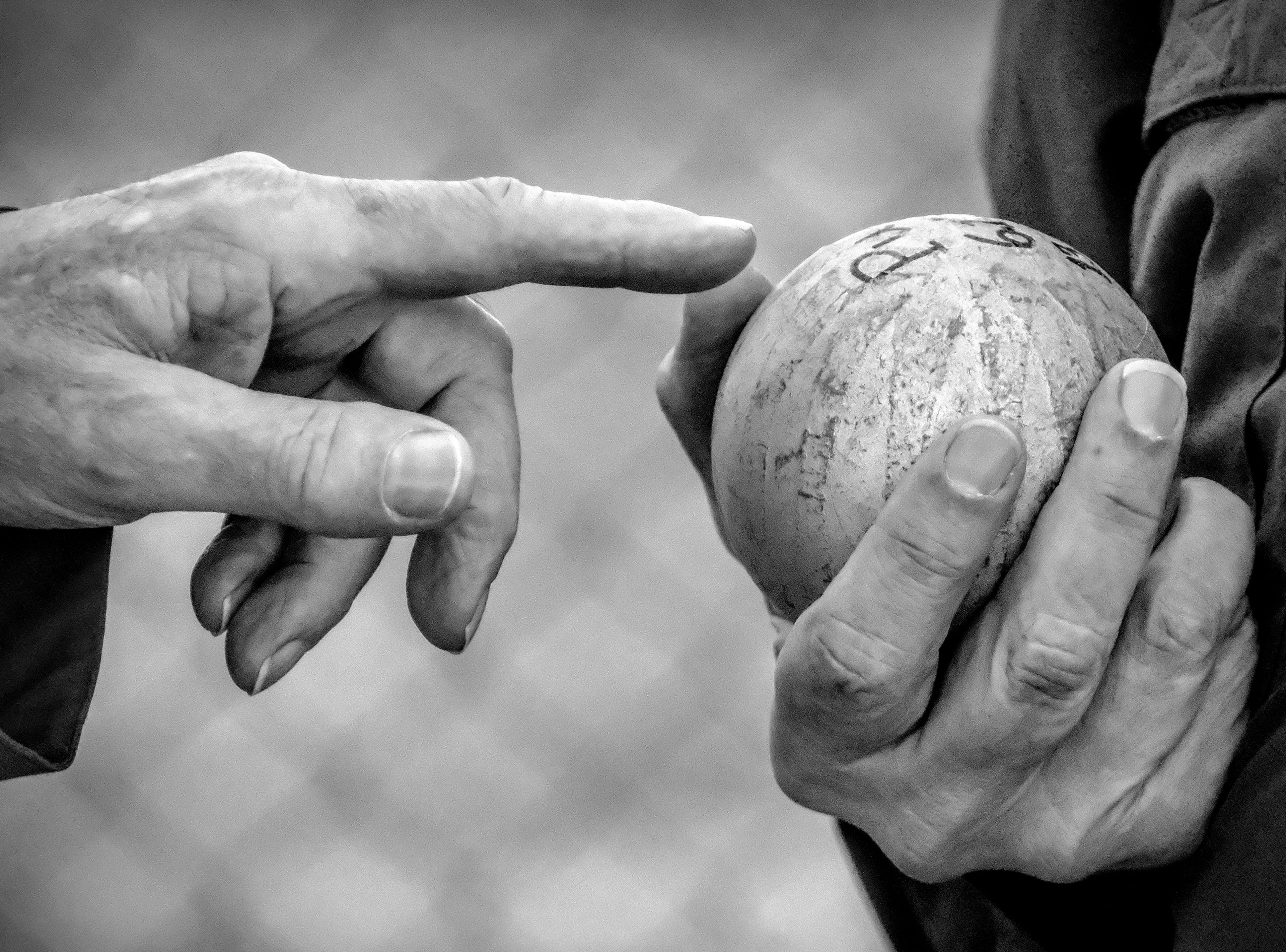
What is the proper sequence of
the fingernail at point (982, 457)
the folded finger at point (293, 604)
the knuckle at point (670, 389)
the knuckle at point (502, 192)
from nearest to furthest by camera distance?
the fingernail at point (982, 457), the knuckle at point (502, 192), the folded finger at point (293, 604), the knuckle at point (670, 389)

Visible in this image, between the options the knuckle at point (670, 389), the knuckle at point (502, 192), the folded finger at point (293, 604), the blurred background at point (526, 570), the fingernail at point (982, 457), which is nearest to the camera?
the fingernail at point (982, 457)

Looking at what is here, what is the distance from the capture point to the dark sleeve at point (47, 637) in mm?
1053

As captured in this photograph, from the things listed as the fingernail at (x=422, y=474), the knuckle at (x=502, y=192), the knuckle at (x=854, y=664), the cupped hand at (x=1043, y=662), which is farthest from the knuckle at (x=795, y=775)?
the knuckle at (x=502, y=192)

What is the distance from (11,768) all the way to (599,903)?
5.39ft

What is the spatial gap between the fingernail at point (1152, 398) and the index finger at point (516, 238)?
1.04ft

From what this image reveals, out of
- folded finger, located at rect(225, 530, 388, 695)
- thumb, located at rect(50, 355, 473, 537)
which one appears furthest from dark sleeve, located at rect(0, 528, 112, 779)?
thumb, located at rect(50, 355, 473, 537)

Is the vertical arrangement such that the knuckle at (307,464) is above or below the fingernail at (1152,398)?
above

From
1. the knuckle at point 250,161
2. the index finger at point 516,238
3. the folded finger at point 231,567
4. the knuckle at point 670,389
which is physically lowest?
the knuckle at point 670,389

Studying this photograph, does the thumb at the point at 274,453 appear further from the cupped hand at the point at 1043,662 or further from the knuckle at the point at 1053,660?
the knuckle at the point at 1053,660

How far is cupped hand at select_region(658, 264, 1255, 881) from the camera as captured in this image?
88 centimetres

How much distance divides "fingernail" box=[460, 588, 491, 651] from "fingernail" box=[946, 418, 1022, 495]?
425mm

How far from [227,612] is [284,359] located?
0.21 metres

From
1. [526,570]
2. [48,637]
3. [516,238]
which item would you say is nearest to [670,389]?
[516,238]

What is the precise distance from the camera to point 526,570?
2.86m
